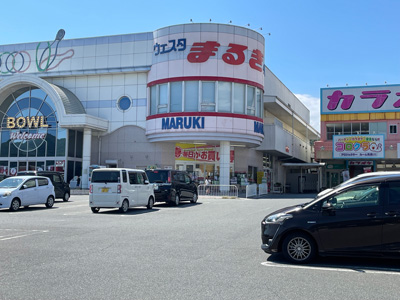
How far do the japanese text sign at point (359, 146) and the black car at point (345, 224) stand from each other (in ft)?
112

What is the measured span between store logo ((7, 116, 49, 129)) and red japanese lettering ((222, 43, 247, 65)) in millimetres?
15550

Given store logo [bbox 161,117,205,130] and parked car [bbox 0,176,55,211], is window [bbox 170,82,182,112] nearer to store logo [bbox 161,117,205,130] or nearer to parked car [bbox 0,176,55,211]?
store logo [bbox 161,117,205,130]

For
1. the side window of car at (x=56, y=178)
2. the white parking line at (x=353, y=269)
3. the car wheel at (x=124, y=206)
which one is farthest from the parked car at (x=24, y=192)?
the white parking line at (x=353, y=269)

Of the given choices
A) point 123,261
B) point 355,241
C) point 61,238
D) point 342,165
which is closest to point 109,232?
point 61,238

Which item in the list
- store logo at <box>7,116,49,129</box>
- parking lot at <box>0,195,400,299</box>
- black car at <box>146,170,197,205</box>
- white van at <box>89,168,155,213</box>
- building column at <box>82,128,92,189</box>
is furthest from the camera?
store logo at <box>7,116,49,129</box>

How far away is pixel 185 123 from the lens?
32688 mm

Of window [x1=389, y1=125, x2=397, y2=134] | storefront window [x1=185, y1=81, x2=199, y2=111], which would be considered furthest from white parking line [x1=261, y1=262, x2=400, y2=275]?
window [x1=389, y1=125, x2=397, y2=134]

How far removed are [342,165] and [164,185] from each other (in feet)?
95.2

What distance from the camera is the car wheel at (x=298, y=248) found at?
8.16 metres

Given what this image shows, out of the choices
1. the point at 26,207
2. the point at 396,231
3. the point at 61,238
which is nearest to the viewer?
the point at 396,231

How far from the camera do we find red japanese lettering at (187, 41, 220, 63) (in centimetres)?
3294

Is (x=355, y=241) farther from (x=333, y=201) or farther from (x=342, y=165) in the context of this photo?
(x=342, y=165)

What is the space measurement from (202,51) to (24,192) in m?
18.8

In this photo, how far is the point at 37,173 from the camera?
23281mm
